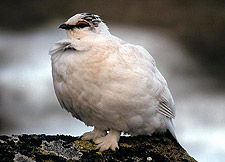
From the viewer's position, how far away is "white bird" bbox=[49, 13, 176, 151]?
2617mm

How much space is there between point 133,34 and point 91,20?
3411mm

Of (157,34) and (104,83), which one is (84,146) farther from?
(157,34)

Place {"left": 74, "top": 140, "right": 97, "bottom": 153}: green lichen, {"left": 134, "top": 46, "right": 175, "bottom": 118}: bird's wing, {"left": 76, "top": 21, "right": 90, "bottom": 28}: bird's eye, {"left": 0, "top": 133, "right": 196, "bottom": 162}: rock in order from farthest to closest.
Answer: {"left": 134, "top": 46, "right": 175, "bottom": 118}: bird's wing < {"left": 76, "top": 21, "right": 90, "bottom": 28}: bird's eye < {"left": 74, "top": 140, "right": 97, "bottom": 153}: green lichen < {"left": 0, "top": 133, "right": 196, "bottom": 162}: rock

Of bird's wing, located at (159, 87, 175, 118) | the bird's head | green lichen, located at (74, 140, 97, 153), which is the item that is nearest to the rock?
green lichen, located at (74, 140, 97, 153)

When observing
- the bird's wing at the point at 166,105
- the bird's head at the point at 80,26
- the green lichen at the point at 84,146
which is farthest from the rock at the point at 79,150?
the bird's head at the point at 80,26

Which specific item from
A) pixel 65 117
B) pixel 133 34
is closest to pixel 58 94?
pixel 65 117

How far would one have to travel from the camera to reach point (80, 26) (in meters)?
2.73

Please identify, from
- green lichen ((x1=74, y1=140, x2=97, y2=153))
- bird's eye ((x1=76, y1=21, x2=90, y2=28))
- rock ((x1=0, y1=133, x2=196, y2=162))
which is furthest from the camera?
bird's eye ((x1=76, y1=21, x2=90, y2=28))

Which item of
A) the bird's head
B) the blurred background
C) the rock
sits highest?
the blurred background

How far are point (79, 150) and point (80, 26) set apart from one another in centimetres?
73

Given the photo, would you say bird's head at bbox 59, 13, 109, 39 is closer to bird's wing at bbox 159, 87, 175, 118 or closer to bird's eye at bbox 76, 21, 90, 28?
bird's eye at bbox 76, 21, 90, 28

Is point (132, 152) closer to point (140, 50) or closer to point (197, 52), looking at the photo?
point (140, 50)

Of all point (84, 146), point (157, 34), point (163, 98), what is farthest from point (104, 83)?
point (157, 34)

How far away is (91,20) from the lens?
277 centimetres
